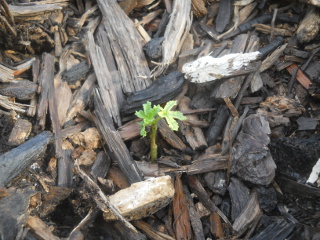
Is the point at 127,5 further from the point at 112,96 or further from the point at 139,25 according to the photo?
the point at 112,96

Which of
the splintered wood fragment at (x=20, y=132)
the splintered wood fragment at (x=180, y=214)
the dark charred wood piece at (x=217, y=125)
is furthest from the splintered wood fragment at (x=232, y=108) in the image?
the splintered wood fragment at (x=20, y=132)

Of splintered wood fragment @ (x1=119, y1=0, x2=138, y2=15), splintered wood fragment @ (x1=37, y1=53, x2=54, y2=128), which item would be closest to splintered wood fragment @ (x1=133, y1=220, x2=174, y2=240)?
splintered wood fragment @ (x1=37, y1=53, x2=54, y2=128)

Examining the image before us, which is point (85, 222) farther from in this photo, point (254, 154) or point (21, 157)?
point (254, 154)

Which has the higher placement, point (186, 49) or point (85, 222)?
point (186, 49)

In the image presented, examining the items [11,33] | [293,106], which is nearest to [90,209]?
[11,33]

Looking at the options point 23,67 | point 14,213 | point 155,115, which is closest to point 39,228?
point 14,213

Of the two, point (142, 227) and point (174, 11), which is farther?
point (174, 11)

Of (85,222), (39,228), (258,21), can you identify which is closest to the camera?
(39,228)
